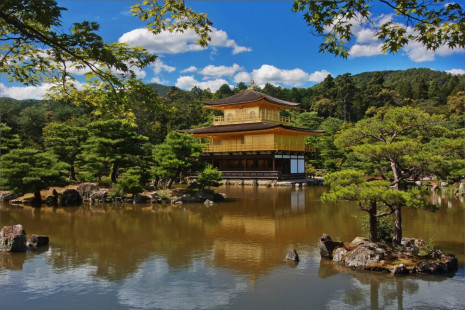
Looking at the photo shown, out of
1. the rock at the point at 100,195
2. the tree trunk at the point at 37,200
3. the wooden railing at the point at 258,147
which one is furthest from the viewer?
the wooden railing at the point at 258,147

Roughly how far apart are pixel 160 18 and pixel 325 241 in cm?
549

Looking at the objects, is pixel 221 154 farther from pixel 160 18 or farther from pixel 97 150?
pixel 160 18

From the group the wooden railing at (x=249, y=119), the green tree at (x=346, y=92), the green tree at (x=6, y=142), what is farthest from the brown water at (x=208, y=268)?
the green tree at (x=346, y=92)

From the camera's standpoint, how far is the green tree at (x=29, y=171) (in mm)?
15211

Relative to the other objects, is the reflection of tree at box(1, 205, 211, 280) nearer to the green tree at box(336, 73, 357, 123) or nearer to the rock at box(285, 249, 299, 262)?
the rock at box(285, 249, 299, 262)

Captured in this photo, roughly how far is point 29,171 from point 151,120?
110 ft

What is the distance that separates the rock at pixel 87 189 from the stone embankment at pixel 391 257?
13398 mm

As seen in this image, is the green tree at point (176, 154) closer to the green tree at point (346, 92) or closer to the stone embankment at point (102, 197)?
the stone embankment at point (102, 197)

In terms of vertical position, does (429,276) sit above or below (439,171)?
below

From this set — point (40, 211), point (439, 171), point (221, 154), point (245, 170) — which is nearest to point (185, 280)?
point (439, 171)

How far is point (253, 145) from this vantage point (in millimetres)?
30500

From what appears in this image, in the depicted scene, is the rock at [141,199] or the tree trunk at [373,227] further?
the rock at [141,199]

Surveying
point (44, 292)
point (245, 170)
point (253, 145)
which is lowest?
point (44, 292)

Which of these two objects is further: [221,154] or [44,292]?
[221,154]
